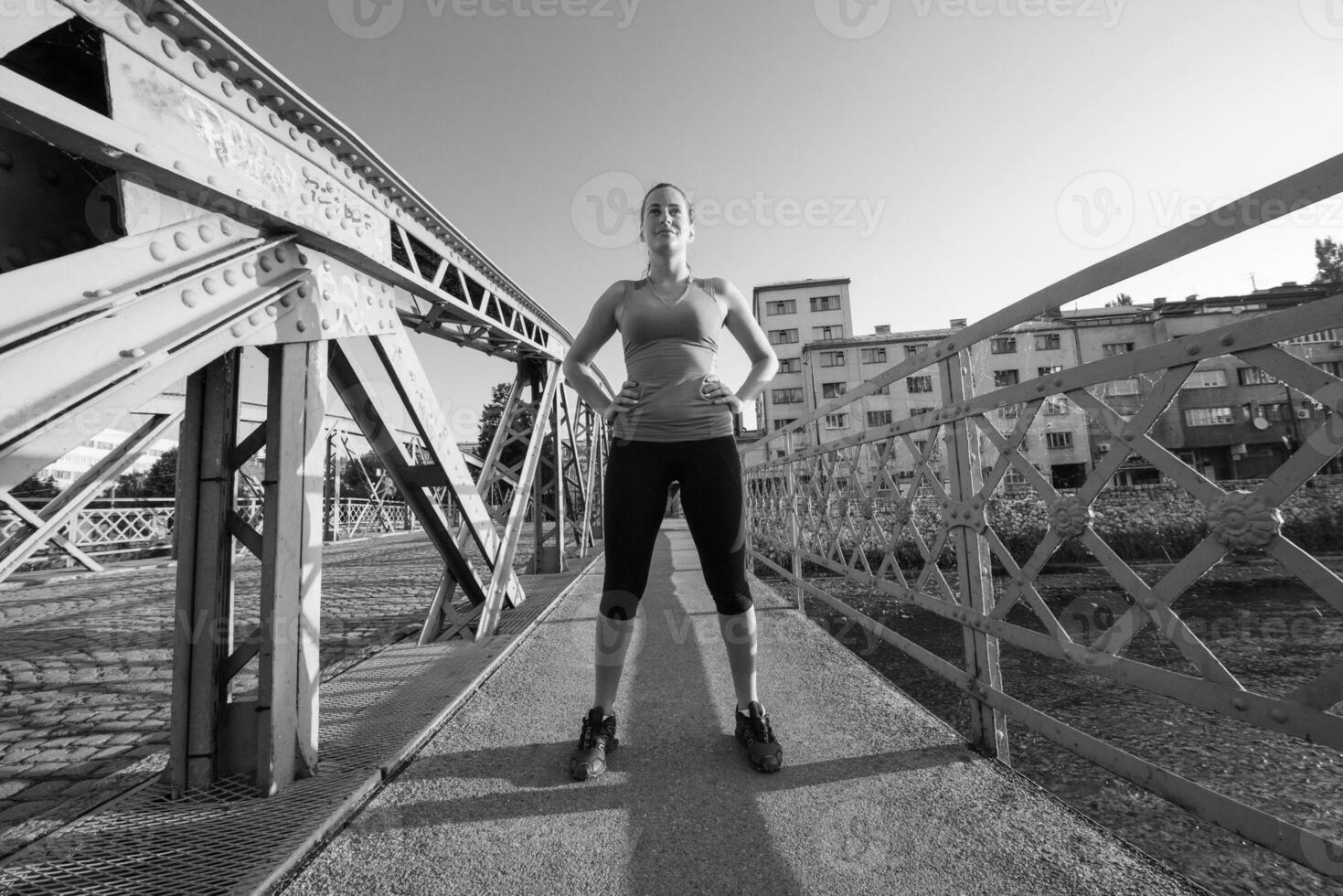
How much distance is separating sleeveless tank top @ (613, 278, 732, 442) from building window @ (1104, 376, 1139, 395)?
3.79 ft

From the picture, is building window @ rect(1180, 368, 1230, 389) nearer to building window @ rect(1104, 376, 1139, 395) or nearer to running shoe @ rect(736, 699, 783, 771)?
building window @ rect(1104, 376, 1139, 395)

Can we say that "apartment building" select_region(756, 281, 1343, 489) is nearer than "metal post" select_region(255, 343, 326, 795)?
Yes

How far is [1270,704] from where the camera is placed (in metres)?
1.07

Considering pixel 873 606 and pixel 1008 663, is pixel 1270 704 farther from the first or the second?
pixel 873 606

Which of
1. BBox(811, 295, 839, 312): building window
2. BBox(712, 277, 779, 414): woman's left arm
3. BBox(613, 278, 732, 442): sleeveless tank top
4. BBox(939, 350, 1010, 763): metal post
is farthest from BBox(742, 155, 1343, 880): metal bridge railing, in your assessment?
BBox(811, 295, 839, 312): building window

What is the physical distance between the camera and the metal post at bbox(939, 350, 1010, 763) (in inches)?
73.6

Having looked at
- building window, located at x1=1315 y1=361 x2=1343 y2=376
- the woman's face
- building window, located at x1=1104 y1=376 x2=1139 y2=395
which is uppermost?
the woman's face

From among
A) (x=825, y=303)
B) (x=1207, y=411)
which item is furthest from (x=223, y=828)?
(x=825, y=303)

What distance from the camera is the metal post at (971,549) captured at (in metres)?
1.87

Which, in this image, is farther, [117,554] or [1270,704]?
[117,554]

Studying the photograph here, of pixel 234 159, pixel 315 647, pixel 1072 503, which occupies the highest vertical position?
pixel 234 159

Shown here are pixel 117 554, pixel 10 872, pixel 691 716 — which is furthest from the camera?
pixel 117 554

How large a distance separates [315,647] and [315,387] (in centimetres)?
91

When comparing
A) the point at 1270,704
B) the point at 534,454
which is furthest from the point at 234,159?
the point at 534,454
